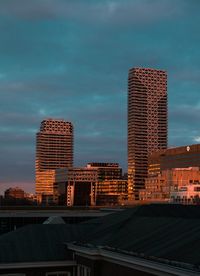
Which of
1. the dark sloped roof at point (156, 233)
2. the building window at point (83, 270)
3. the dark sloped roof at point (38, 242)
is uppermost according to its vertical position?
the dark sloped roof at point (156, 233)

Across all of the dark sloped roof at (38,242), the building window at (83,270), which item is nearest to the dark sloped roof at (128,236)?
the dark sloped roof at (38,242)

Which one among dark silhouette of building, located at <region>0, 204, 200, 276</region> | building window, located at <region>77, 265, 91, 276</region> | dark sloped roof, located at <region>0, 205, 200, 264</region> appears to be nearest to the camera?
dark silhouette of building, located at <region>0, 204, 200, 276</region>

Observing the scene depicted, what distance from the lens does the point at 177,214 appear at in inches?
1182

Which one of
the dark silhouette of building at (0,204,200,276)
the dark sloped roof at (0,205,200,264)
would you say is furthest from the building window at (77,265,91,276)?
the dark sloped roof at (0,205,200,264)

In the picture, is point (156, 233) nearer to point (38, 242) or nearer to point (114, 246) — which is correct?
point (114, 246)

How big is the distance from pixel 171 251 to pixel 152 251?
3.59 feet

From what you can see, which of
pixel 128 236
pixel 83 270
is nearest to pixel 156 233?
pixel 128 236

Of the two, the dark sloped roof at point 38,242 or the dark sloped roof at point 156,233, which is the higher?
the dark sloped roof at point 156,233

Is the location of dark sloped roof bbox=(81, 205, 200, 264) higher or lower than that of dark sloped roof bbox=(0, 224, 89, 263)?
higher

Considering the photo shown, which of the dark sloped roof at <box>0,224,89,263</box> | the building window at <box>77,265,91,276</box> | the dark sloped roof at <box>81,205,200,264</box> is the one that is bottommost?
the building window at <box>77,265,91,276</box>

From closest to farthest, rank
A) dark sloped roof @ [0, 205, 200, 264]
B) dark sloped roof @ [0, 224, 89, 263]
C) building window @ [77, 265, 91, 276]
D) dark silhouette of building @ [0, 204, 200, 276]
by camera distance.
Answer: dark silhouette of building @ [0, 204, 200, 276] < dark sloped roof @ [0, 205, 200, 264] < building window @ [77, 265, 91, 276] < dark sloped roof @ [0, 224, 89, 263]

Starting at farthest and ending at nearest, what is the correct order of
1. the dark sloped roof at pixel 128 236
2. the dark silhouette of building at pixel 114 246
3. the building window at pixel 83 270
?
the building window at pixel 83 270 → the dark sloped roof at pixel 128 236 → the dark silhouette of building at pixel 114 246

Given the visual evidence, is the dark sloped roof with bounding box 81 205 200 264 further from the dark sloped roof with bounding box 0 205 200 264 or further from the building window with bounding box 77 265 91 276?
the building window with bounding box 77 265 91 276

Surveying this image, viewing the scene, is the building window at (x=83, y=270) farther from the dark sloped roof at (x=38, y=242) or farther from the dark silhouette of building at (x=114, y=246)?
the dark sloped roof at (x=38, y=242)
